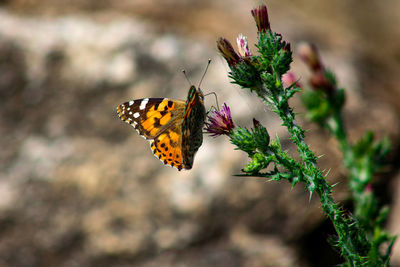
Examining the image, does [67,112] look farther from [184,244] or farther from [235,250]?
[235,250]

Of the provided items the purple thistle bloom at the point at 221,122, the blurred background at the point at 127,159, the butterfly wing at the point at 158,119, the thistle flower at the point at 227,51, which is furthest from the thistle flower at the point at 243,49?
the blurred background at the point at 127,159

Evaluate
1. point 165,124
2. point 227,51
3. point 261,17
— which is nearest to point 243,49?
point 227,51

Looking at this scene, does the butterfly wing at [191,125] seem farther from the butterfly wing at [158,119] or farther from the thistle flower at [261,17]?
the thistle flower at [261,17]

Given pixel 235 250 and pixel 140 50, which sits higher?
pixel 140 50

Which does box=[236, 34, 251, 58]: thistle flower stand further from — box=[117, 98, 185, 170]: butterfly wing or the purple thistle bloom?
box=[117, 98, 185, 170]: butterfly wing

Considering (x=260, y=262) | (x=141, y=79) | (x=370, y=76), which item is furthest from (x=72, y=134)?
(x=370, y=76)

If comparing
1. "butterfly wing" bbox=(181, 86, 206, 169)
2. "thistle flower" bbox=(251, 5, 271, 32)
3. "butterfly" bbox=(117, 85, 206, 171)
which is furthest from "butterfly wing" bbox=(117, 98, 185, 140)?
"thistle flower" bbox=(251, 5, 271, 32)
